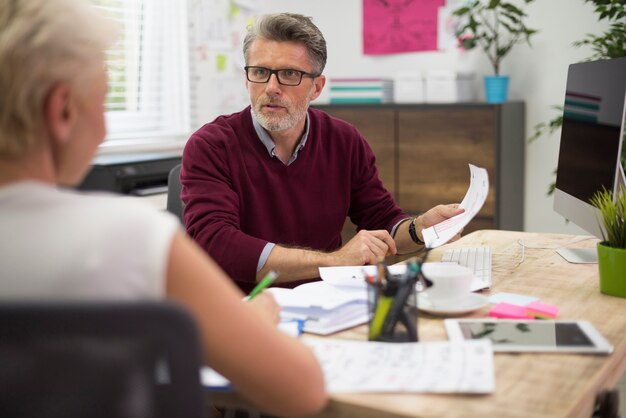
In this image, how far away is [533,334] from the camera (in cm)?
139

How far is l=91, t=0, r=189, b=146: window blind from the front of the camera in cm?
398

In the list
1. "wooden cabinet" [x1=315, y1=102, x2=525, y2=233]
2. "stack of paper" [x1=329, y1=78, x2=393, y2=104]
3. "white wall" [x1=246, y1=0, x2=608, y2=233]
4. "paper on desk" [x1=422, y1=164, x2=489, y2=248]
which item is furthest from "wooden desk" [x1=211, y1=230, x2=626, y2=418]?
"stack of paper" [x1=329, y1=78, x2=393, y2=104]

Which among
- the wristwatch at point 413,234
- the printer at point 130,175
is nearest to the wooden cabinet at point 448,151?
the printer at point 130,175

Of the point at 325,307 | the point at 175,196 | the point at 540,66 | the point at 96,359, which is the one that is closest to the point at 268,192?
the point at 175,196

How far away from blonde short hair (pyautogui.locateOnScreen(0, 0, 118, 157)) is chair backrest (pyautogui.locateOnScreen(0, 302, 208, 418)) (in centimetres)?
21

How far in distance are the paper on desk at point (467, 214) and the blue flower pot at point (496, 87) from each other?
6.67ft

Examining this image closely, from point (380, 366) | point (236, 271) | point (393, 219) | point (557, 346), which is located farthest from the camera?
point (393, 219)

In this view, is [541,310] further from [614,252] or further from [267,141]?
[267,141]

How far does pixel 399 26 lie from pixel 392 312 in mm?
3358

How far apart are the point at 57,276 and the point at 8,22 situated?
0.27 m

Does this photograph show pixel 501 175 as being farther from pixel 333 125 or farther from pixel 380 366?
pixel 380 366

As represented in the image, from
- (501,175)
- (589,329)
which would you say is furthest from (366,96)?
(589,329)

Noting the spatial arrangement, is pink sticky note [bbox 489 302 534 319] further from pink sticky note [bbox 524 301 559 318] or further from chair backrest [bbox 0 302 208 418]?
chair backrest [bbox 0 302 208 418]

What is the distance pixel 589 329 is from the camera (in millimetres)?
1423
